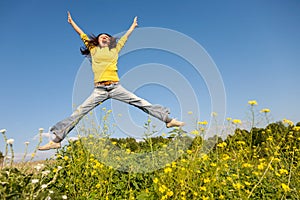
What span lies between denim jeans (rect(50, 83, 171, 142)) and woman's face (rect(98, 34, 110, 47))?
0.82 m

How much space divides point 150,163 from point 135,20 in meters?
2.73

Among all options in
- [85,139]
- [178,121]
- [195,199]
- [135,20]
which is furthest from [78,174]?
[135,20]

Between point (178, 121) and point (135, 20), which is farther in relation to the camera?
point (135, 20)

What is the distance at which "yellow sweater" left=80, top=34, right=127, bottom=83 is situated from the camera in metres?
5.20

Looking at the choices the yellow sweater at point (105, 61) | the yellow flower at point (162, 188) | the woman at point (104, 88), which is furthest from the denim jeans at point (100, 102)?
the yellow flower at point (162, 188)

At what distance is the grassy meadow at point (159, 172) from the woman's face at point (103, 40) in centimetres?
170

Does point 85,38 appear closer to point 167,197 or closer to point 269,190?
point 167,197

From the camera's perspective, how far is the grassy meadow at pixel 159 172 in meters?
3.10

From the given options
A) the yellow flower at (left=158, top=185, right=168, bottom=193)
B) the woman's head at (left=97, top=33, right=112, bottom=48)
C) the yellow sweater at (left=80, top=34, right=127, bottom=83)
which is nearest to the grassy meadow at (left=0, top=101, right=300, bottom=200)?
the yellow flower at (left=158, top=185, right=168, bottom=193)

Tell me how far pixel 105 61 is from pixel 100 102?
700 mm

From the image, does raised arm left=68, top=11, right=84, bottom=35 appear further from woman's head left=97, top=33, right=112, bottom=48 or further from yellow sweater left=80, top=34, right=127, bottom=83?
woman's head left=97, top=33, right=112, bottom=48

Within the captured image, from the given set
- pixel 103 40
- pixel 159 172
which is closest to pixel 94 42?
pixel 103 40

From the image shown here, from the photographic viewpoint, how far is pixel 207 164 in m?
→ 3.89

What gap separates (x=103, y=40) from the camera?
5.57 meters
